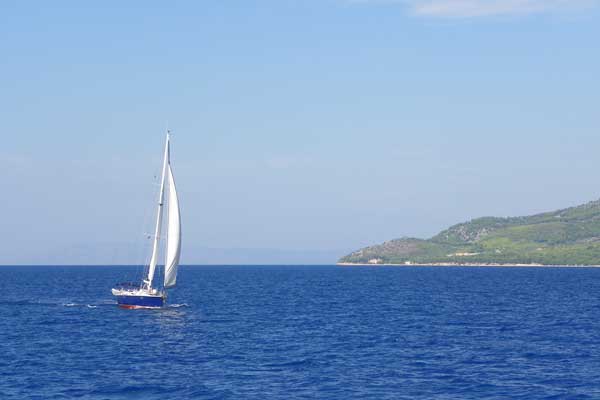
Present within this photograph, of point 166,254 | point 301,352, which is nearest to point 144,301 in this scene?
point 166,254

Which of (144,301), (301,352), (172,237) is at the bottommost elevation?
(301,352)

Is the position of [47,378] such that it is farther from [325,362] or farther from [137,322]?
[137,322]

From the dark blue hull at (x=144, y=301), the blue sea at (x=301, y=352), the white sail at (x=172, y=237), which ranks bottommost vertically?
the blue sea at (x=301, y=352)

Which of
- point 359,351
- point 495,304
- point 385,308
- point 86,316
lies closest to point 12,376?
point 359,351

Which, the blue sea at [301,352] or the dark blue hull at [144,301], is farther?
the dark blue hull at [144,301]

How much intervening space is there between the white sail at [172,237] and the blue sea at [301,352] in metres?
5.77

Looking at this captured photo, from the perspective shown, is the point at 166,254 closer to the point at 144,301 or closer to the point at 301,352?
Answer: the point at 144,301

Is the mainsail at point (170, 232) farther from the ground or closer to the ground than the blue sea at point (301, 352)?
farther from the ground

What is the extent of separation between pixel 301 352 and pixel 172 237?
4442 centimetres

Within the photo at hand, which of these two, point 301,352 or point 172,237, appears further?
point 172,237

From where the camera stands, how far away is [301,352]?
76.2 metres

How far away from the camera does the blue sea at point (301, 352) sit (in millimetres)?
58719

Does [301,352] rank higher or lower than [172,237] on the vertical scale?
lower

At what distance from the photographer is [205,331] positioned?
95.4 meters
